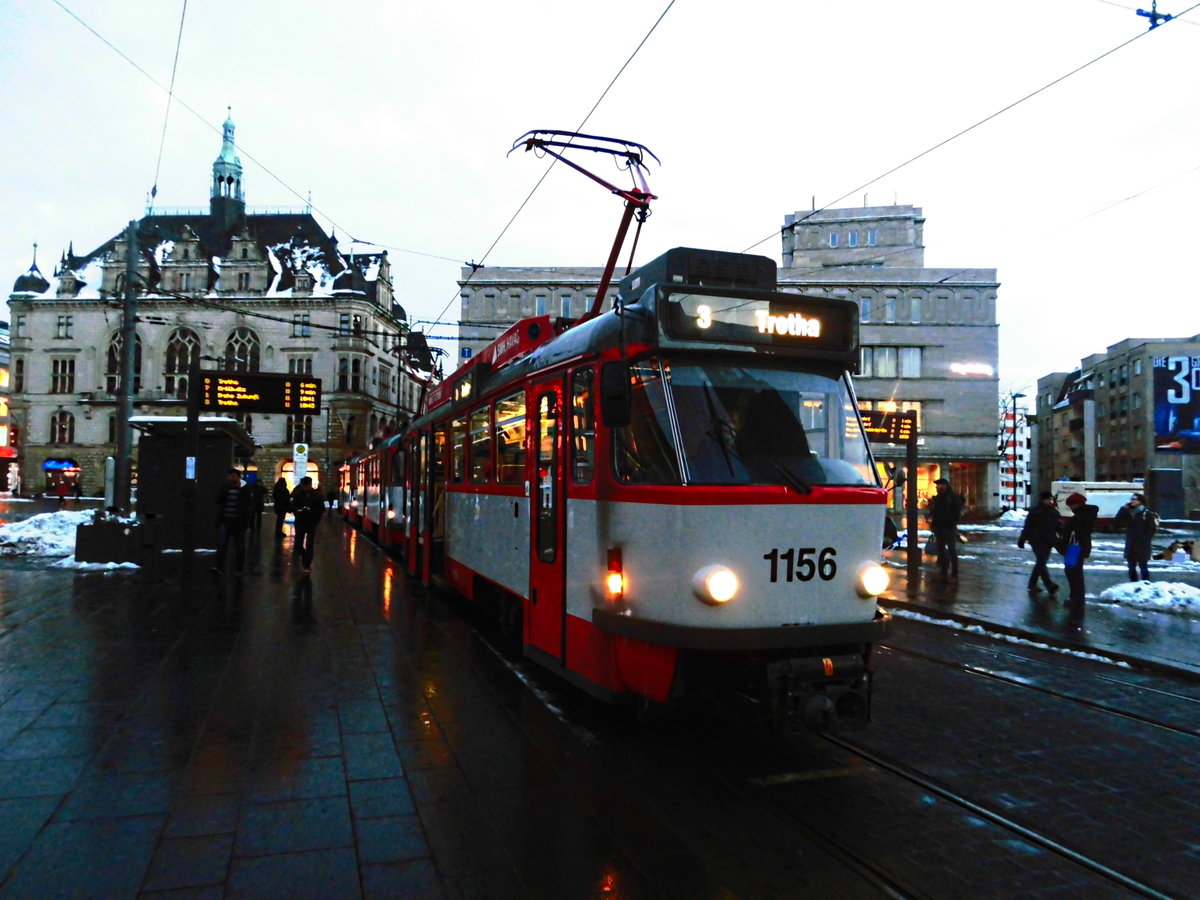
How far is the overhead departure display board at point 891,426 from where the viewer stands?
17.0 m

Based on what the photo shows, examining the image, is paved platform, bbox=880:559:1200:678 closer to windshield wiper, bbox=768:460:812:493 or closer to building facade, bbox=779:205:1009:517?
windshield wiper, bbox=768:460:812:493

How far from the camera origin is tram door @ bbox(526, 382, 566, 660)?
647 centimetres

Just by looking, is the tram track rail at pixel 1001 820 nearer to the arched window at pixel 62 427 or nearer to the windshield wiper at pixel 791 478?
the windshield wiper at pixel 791 478

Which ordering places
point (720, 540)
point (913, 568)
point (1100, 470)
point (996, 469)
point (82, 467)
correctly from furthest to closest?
point (1100, 470), point (82, 467), point (996, 469), point (913, 568), point (720, 540)

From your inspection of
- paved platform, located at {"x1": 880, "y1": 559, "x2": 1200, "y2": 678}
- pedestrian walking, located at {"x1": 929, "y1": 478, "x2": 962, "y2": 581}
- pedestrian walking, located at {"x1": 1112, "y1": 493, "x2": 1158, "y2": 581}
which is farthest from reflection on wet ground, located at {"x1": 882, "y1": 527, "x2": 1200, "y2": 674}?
pedestrian walking, located at {"x1": 1112, "y1": 493, "x2": 1158, "y2": 581}

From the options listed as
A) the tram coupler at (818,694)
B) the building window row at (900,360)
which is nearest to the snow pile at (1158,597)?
the tram coupler at (818,694)

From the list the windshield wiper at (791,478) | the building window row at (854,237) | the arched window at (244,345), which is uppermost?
the building window row at (854,237)

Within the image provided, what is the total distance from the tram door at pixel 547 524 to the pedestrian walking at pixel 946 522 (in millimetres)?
10881

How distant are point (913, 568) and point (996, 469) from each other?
148ft

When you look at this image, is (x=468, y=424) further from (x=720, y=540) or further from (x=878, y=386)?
(x=878, y=386)

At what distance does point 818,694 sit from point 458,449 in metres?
6.59

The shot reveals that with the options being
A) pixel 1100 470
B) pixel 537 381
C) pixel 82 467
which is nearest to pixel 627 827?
pixel 537 381

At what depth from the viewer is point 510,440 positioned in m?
7.98

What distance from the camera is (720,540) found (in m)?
4.99
